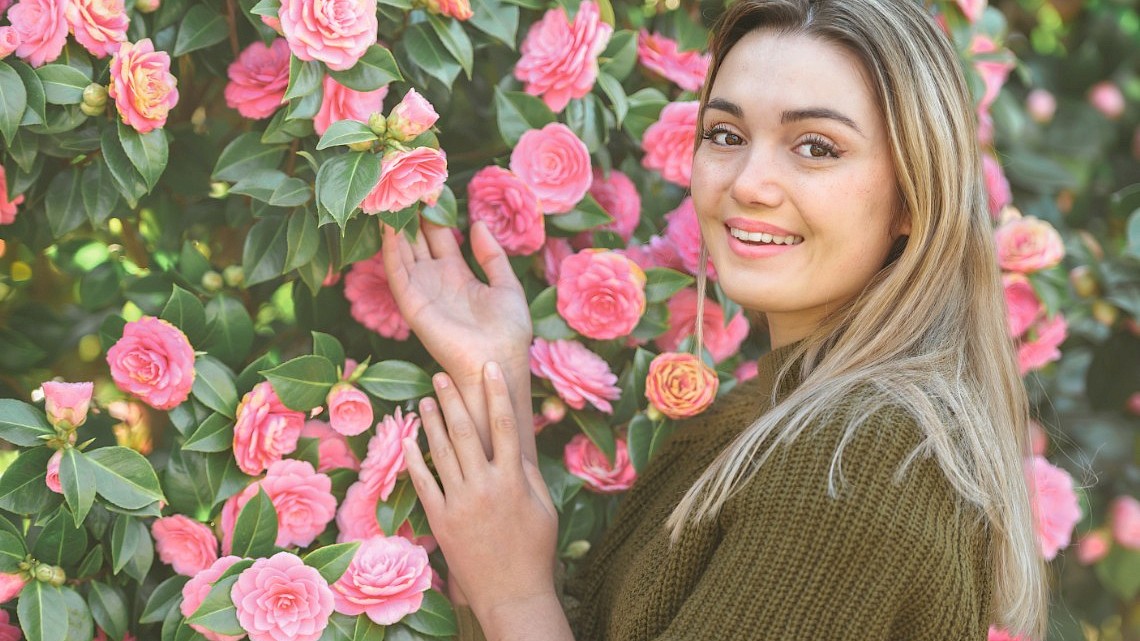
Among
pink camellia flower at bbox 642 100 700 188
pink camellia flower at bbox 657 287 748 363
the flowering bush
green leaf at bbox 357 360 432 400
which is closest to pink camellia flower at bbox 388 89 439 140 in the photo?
the flowering bush

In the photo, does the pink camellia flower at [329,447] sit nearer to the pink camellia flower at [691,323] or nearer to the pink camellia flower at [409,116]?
the pink camellia flower at [409,116]

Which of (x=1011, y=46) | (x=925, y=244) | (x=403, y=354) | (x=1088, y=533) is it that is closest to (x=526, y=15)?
(x=403, y=354)

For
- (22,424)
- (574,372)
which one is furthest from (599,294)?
(22,424)

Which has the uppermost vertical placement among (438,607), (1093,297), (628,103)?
(628,103)

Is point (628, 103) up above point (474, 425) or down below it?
above

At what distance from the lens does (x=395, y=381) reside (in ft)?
4.74

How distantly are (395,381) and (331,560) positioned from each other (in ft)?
0.77

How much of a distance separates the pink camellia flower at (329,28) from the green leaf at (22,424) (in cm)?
49

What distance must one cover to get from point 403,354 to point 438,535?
27 cm

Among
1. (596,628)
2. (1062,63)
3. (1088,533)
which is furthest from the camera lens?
(1062,63)

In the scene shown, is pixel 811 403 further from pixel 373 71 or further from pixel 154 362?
pixel 154 362

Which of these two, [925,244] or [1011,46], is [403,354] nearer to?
[925,244]

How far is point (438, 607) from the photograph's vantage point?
1393mm

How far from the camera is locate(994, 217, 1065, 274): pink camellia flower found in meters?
1.86
